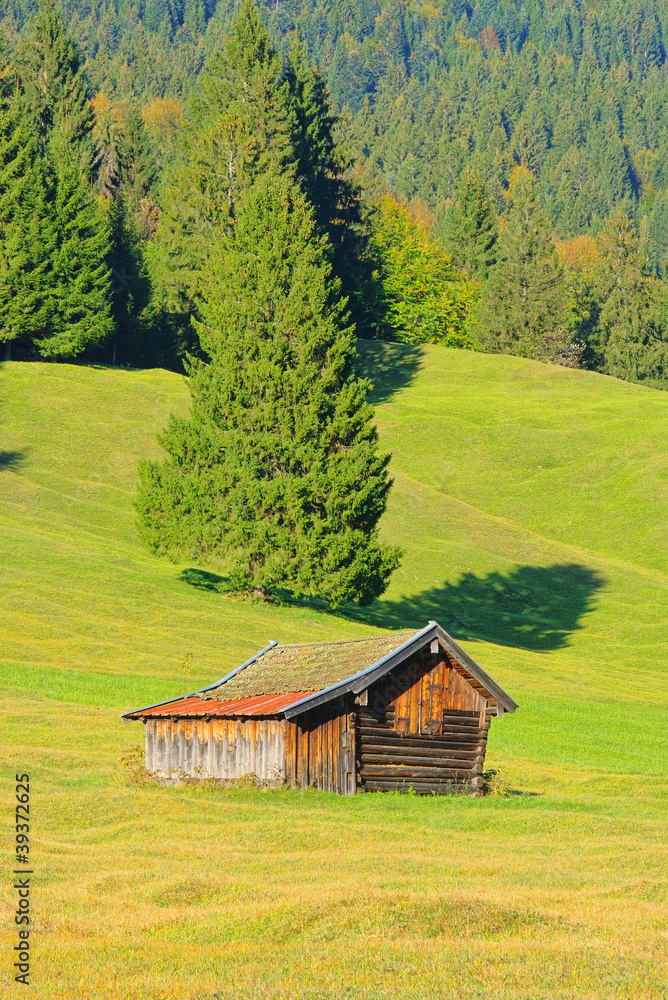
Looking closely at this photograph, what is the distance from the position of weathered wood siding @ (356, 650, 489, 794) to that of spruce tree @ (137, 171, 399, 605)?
79.6ft

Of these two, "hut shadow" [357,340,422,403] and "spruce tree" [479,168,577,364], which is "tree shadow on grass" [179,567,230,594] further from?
"spruce tree" [479,168,577,364]

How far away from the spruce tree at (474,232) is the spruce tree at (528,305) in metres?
15.1

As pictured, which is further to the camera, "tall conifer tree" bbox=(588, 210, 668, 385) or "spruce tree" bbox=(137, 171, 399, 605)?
"tall conifer tree" bbox=(588, 210, 668, 385)

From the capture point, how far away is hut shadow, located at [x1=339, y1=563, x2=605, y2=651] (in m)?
59.9

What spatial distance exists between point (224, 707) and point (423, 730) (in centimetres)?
470

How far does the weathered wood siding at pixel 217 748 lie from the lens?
2639 centimetres

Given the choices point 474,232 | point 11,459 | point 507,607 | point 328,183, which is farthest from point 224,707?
point 474,232

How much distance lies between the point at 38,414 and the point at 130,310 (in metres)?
20.6

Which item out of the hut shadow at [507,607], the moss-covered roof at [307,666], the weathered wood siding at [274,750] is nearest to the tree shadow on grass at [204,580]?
the hut shadow at [507,607]

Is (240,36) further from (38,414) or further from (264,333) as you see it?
(264,333)

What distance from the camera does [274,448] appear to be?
5528cm

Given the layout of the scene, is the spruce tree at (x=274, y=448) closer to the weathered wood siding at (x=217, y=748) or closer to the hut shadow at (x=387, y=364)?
A: the weathered wood siding at (x=217, y=748)

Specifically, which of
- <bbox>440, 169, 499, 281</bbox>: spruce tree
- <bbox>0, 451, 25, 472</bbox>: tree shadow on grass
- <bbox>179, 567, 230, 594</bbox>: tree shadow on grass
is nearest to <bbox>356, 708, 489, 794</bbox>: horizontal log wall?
<bbox>179, 567, 230, 594</bbox>: tree shadow on grass
